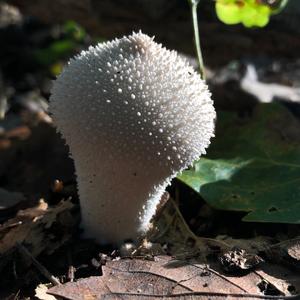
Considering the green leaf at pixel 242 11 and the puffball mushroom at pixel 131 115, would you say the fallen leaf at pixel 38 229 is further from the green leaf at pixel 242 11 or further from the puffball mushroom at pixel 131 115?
the green leaf at pixel 242 11

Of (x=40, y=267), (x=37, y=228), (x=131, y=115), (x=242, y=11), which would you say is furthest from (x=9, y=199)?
(x=242, y=11)

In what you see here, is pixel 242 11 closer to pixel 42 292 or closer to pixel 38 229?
pixel 38 229

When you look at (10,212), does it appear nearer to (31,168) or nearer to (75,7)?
(31,168)

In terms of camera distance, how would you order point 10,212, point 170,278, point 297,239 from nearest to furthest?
point 170,278
point 297,239
point 10,212

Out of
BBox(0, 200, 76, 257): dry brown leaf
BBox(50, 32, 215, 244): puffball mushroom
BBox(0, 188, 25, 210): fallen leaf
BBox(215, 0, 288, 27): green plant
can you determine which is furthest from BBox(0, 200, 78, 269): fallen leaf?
BBox(215, 0, 288, 27): green plant

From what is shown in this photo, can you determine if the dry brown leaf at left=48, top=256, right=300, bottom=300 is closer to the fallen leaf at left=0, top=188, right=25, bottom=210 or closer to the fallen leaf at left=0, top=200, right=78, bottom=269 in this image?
the fallen leaf at left=0, top=200, right=78, bottom=269

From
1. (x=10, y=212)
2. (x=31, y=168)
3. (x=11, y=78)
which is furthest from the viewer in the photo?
(x=11, y=78)

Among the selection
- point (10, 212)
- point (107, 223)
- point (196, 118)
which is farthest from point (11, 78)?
point (196, 118)
